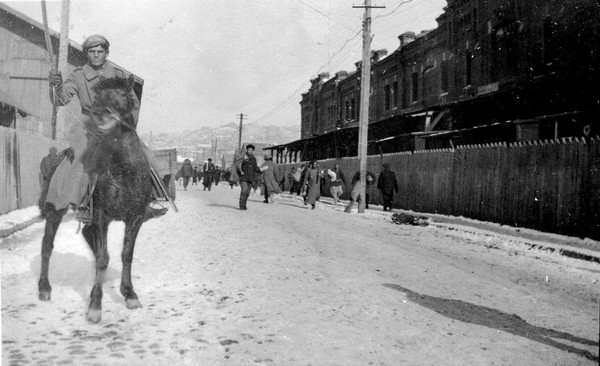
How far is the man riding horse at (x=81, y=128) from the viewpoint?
4.65 m

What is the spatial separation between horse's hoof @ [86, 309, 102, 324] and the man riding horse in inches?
31.5

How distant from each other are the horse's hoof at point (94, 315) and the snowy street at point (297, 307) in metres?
0.05

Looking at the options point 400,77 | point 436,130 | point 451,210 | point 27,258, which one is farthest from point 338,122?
point 27,258

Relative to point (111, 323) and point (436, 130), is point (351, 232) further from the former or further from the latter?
point (436, 130)

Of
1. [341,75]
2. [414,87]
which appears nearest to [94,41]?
[414,87]

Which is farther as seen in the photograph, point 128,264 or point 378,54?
point 378,54

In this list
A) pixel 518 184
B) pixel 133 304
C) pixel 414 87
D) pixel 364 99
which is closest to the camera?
pixel 133 304

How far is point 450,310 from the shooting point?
504 centimetres

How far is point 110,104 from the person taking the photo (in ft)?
14.7

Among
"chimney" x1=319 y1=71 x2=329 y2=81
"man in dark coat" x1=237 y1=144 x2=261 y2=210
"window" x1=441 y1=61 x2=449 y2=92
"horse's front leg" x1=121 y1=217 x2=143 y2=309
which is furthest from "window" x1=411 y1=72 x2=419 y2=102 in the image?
"horse's front leg" x1=121 y1=217 x2=143 y2=309

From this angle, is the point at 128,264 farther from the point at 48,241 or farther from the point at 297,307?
the point at 297,307

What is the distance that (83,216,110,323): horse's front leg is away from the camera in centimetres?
420

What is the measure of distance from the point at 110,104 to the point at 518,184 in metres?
11.2

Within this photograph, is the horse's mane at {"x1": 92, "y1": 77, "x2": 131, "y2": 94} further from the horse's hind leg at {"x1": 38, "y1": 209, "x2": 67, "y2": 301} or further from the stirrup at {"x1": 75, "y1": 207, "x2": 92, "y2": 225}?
the horse's hind leg at {"x1": 38, "y1": 209, "x2": 67, "y2": 301}
